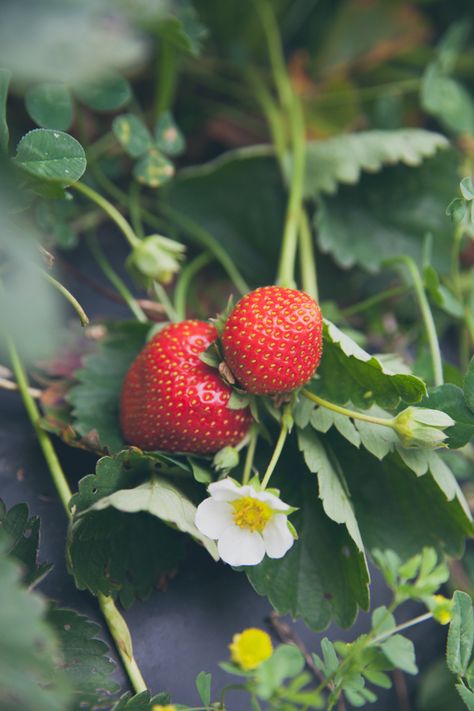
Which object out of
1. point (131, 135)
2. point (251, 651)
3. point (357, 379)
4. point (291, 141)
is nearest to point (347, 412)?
A: point (357, 379)

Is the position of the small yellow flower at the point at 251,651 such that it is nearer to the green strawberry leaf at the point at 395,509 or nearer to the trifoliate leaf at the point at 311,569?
the trifoliate leaf at the point at 311,569

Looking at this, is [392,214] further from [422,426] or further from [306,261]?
[422,426]

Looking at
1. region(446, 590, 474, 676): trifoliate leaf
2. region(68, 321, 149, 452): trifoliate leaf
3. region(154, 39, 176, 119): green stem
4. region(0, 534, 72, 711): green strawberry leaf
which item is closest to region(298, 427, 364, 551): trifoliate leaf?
region(446, 590, 474, 676): trifoliate leaf

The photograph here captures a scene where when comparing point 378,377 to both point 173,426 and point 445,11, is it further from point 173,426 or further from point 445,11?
point 445,11

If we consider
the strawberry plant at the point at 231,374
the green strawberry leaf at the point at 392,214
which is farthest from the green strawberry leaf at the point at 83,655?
the green strawberry leaf at the point at 392,214

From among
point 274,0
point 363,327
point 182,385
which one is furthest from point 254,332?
point 274,0

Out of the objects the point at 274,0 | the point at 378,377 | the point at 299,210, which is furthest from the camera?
the point at 274,0

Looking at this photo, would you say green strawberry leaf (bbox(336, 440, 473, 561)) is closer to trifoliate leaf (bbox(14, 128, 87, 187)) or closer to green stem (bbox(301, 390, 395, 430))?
green stem (bbox(301, 390, 395, 430))
